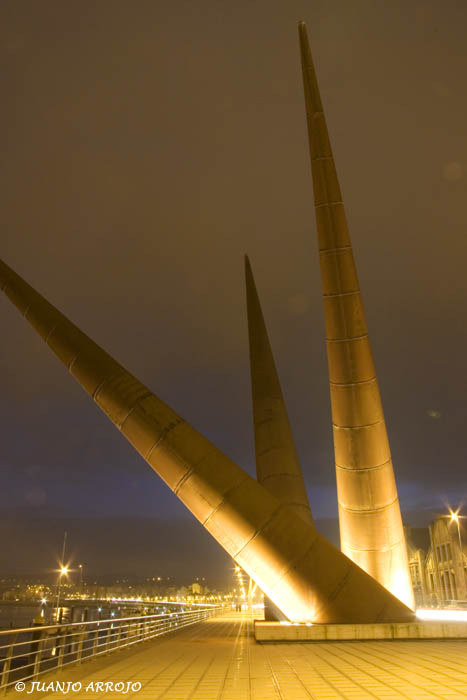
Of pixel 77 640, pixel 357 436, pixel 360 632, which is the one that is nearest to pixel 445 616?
pixel 360 632

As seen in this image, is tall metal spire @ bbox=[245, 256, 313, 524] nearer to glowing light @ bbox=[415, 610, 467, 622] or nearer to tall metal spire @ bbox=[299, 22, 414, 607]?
tall metal spire @ bbox=[299, 22, 414, 607]

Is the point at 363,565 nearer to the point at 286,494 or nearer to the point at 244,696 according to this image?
the point at 286,494

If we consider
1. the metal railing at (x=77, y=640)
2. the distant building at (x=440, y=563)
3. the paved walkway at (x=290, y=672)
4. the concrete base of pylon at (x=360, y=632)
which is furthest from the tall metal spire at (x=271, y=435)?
the distant building at (x=440, y=563)

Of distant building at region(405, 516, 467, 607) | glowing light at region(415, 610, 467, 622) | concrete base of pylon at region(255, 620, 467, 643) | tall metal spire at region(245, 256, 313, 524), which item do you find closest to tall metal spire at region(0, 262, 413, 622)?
concrete base of pylon at region(255, 620, 467, 643)

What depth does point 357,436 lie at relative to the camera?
1468cm

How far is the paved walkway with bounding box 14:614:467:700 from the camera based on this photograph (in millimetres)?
6094

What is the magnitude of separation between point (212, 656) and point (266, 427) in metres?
9.64

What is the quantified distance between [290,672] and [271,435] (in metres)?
11.4

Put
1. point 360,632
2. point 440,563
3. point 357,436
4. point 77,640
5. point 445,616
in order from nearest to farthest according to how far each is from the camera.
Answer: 1. point 360,632
2. point 77,640
3. point 357,436
4. point 445,616
5. point 440,563

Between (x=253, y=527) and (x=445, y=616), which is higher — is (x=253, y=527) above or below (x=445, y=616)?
above

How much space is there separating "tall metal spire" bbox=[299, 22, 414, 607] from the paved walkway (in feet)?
9.98

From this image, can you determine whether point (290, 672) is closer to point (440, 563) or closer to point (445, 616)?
point (445, 616)

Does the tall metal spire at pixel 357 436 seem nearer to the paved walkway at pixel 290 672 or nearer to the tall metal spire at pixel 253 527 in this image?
the tall metal spire at pixel 253 527

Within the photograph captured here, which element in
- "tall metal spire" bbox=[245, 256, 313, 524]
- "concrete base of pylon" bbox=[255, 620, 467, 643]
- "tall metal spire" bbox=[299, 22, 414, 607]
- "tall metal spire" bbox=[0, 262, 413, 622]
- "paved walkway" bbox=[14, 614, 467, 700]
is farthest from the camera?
"tall metal spire" bbox=[245, 256, 313, 524]
